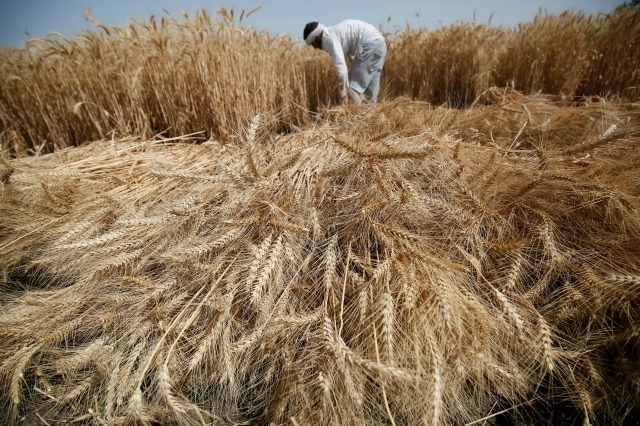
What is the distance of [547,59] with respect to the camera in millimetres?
3490

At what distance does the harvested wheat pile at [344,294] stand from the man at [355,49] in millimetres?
2150

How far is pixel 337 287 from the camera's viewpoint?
1.06 metres

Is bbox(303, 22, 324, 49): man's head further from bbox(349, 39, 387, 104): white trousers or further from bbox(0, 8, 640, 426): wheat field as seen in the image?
bbox(0, 8, 640, 426): wheat field

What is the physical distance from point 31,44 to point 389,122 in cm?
315

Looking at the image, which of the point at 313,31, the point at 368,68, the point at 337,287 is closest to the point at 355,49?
the point at 368,68

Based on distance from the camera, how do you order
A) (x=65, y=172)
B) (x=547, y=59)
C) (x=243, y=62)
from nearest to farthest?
(x=65, y=172)
(x=243, y=62)
(x=547, y=59)

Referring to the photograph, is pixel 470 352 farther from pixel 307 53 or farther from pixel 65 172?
pixel 307 53

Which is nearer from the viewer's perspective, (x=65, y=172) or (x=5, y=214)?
(x=5, y=214)

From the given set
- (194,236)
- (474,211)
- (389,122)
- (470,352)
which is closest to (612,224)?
(474,211)

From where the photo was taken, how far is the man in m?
3.15

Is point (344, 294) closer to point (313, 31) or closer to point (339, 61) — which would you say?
point (339, 61)

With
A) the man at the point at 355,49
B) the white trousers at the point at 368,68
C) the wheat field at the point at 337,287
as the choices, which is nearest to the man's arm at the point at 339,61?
the man at the point at 355,49

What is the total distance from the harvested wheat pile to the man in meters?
2.15

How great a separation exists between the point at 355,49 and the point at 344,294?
136 inches
